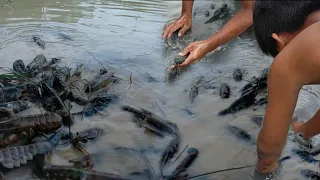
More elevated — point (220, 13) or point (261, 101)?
point (220, 13)

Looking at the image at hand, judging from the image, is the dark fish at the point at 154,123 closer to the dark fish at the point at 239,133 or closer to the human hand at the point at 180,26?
the dark fish at the point at 239,133

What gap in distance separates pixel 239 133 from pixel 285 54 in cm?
120

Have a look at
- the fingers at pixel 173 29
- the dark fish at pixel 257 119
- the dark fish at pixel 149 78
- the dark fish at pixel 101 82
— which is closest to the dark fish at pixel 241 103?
the dark fish at pixel 257 119

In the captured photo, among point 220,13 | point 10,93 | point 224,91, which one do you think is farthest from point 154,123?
point 220,13

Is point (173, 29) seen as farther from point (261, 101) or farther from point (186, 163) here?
point (186, 163)

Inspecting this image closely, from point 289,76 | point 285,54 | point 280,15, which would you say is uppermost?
point 280,15

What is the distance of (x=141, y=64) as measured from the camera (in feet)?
13.8

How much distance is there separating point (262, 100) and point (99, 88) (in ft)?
4.61

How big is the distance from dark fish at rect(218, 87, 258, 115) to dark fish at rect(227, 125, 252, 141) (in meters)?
0.21

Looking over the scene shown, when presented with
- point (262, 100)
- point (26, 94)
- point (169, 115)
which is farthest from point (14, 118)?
point (262, 100)

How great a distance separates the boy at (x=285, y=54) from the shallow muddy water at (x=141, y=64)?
56 cm

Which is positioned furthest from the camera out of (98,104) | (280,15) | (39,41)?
(39,41)

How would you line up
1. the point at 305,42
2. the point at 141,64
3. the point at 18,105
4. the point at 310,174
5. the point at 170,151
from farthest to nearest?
1. the point at 141,64
2. the point at 18,105
3. the point at 170,151
4. the point at 310,174
5. the point at 305,42

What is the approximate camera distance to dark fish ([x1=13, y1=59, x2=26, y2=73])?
12.2 ft
